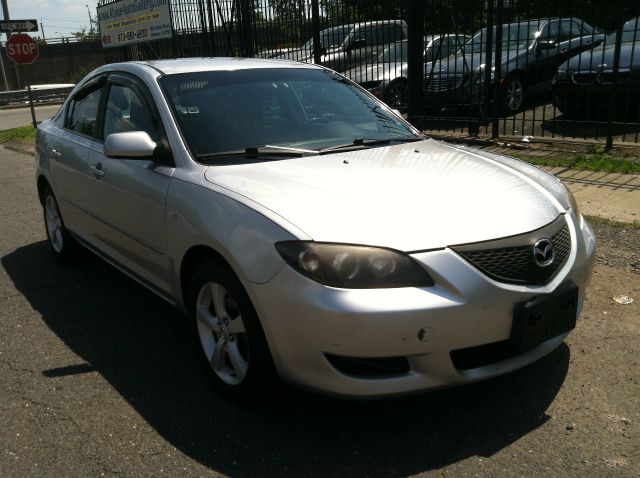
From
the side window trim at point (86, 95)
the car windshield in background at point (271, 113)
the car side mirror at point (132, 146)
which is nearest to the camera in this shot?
the car side mirror at point (132, 146)

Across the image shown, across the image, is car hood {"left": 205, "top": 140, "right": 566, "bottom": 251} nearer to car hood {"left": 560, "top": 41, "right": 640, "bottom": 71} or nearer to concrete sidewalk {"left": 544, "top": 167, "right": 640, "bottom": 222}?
concrete sidewalk {"left": 544, "top": 167, "right": 640, "bottom": 222}

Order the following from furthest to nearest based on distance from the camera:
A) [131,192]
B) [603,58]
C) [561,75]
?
[561,75], [603,58], [131,192]

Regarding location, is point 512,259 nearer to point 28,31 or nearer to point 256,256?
point 256,256

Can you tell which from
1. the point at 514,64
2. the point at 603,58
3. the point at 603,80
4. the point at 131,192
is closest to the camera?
the point at 131,192

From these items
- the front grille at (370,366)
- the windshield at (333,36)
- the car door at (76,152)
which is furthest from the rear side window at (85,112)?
the windshield at (333,36)

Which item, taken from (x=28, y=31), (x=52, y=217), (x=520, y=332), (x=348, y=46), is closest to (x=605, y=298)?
(x=520, y=332)

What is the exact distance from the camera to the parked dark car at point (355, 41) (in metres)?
10.5

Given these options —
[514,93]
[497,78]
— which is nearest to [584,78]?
[497,78]

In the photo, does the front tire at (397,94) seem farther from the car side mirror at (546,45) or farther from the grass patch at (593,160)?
the grass patch at (593,160)

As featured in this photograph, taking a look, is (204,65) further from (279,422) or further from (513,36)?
(513,36)

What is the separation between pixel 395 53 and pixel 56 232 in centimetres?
679

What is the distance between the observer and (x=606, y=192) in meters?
6.60

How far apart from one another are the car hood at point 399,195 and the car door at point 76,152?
169 cm

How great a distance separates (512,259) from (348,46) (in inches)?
356
